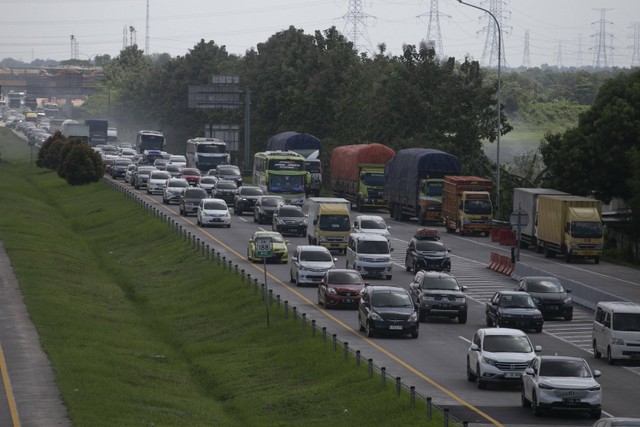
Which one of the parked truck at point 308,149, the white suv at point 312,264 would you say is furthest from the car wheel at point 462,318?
the parked truck at point 308,149

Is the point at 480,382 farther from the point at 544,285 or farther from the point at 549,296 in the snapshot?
the point at 544,285

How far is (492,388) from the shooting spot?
3672cm

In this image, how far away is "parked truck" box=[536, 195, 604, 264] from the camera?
225 ft

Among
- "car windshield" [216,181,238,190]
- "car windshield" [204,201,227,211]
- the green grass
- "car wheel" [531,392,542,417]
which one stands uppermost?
"car windshield" [216,181,238,190]

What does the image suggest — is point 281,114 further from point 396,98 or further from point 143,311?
point 143,311

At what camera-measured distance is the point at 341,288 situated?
51.3 metres

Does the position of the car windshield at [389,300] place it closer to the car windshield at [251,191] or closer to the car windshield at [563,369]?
the car windshield at [563,369]

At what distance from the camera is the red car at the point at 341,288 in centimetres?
5125

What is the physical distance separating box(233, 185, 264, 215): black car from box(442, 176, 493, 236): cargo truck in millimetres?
14013

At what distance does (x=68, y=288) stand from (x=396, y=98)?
59.4m

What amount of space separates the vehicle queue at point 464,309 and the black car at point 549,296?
0.04 metres

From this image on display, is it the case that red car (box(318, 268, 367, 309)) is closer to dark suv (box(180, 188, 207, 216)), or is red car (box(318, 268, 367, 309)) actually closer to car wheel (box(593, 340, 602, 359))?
car wheel (box(593, 340, 602, 359))

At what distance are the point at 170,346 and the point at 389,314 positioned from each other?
10.9 m

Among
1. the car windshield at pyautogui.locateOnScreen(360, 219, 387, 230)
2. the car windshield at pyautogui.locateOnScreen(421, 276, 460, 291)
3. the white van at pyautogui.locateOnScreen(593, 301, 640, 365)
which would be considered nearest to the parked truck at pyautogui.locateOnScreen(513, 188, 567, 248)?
the car windshield at pyautogui.locateOnScreen(360, 219, 387, 230)
